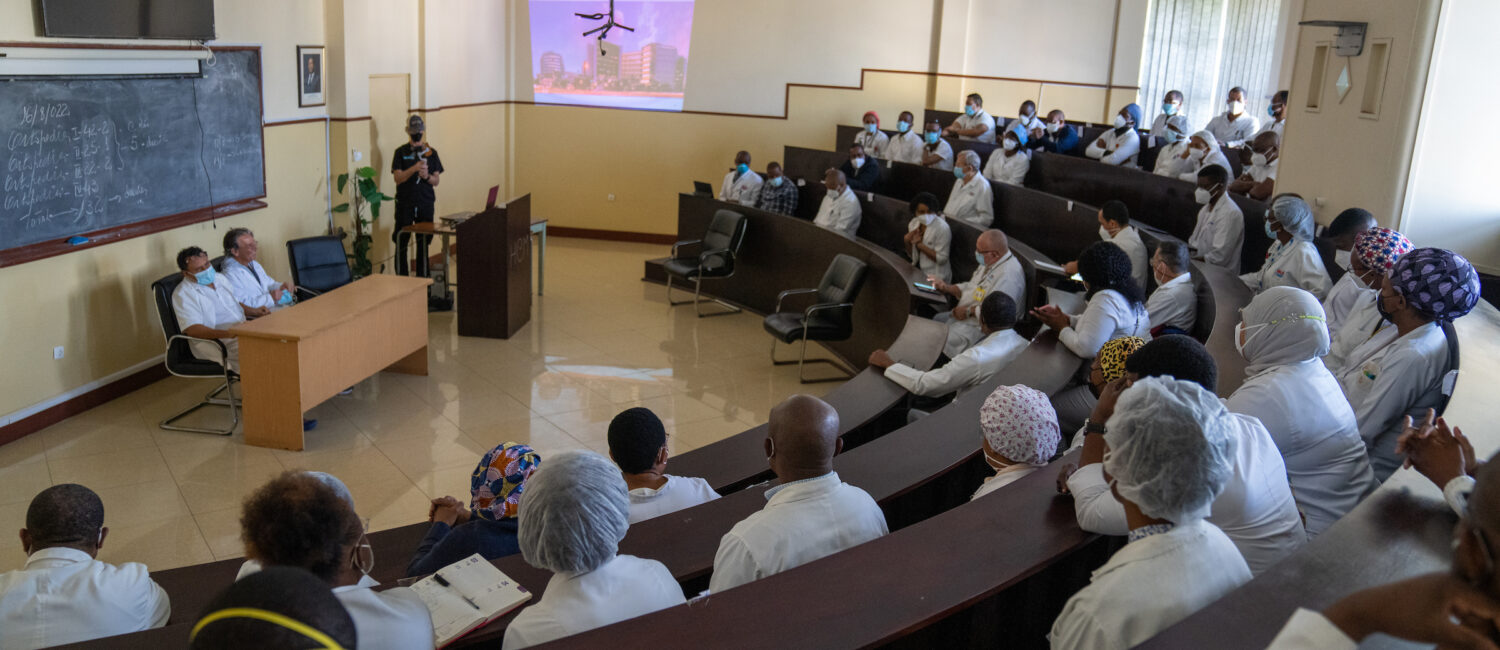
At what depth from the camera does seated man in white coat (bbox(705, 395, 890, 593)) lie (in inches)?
95.7

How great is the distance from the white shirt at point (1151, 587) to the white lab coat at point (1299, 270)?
403cm

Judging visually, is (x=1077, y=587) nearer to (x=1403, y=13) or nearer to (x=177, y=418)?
(x=1403, y=13)

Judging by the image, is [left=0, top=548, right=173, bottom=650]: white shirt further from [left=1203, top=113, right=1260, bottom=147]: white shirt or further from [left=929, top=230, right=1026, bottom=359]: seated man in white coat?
[left=1203, top=113, right=1260, bottom=147]: white shirt

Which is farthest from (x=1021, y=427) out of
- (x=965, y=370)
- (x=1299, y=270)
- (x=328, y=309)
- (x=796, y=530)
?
(x=328, y=309)

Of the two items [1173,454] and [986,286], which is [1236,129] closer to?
[986,286]

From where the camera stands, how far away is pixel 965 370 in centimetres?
484

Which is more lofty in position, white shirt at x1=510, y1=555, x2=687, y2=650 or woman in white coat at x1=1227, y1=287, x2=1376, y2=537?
woman in white coat at x1=1227, y1=287, x2=1376, y2=537

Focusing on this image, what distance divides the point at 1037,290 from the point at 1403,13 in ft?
7.99

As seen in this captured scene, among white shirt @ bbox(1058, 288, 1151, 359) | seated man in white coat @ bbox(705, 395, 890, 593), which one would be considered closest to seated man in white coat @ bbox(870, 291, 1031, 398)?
white shirt @ bbox(1058, 288, 1151, 359)

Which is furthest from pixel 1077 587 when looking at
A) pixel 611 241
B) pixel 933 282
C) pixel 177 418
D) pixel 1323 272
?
pixel 611 241

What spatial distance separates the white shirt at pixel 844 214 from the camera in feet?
30.2

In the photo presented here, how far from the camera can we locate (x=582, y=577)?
2164mm

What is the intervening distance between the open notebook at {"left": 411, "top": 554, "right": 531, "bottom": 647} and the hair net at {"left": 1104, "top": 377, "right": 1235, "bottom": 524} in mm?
1337

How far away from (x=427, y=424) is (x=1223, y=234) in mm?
5300
